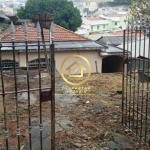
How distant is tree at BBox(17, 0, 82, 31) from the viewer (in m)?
27.6

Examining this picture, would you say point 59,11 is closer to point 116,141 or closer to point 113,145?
point 116,141

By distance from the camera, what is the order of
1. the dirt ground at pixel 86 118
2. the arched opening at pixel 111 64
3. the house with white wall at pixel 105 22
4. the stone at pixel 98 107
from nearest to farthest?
the dirt ground at pixel 86 118, the stone at pixel 98 107, the arched opening at pixel 111 64, the house with white wall at pixel 105 22

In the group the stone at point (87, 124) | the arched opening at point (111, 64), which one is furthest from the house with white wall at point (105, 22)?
the stone at point (87, 124)

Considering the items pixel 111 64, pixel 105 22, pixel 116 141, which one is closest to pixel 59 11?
pixel 111 64

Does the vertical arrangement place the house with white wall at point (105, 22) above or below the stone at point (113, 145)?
above

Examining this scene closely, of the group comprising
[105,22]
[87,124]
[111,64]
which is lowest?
[111,64]

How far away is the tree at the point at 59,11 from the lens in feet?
90.6

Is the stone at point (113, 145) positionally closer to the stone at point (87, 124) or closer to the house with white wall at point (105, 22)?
the stone at point (87, 124)

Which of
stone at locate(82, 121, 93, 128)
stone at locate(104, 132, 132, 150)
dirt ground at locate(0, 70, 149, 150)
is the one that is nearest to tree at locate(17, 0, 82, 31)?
dirt ground at locate(0, 70, 149, 150)

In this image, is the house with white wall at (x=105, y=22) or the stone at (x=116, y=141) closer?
the stone at (x=116, y=141)

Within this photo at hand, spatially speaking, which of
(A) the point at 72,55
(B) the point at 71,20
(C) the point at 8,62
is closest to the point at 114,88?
(C) the point at 8,62

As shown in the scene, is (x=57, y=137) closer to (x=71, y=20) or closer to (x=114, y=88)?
(x=114, y=88)

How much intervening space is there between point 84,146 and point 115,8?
56396 millimetres

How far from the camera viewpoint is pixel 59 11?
2856 centimetres
